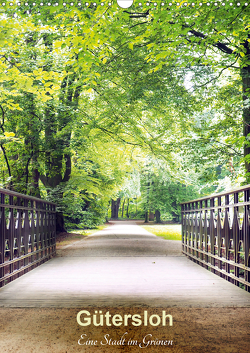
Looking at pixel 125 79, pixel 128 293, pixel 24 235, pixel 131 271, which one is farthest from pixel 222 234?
pixel 125 79

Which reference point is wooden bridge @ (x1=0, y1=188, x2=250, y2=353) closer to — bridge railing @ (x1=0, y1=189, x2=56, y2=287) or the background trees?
bridge railing @ (x1=0, y1=189, x2=56, y2=287)

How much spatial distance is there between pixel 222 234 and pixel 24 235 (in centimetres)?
364

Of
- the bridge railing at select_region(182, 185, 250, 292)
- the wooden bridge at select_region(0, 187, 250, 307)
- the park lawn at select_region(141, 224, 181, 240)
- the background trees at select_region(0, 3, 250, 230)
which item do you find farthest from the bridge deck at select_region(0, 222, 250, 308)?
the park lawn at select_region(141, 224, 181, 240)

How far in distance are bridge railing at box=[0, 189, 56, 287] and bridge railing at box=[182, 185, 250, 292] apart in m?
3.50

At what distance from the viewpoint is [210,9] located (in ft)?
22.3

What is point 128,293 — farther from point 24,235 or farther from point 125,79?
point 125,79

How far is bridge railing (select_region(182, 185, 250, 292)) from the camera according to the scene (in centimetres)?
470

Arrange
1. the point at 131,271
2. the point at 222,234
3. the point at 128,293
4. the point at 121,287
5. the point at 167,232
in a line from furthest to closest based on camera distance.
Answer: the point at 167,232 < the point at 131,271 < the point at 222,234 < the point at 121,287 < the point at 128,293

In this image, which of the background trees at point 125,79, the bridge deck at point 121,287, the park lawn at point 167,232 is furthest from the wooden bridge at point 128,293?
the park lawn at point 167,232

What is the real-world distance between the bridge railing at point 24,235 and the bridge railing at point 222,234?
3503 mm

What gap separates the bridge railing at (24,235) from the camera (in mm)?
5168

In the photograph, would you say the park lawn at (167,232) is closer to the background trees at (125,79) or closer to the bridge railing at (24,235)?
the background trees at (125,79)

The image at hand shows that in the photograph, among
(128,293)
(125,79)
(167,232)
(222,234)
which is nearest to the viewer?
(128,293)

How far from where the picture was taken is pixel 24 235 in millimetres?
6309
